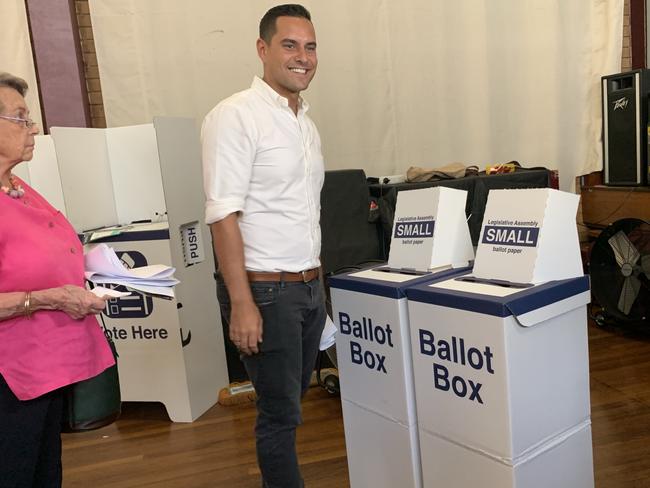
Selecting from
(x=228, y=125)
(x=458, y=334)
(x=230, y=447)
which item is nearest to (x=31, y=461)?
(x=228, y=125)

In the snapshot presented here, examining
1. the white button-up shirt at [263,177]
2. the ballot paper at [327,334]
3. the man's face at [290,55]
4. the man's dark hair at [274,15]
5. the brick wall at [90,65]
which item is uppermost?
the brick wall at [90,65]

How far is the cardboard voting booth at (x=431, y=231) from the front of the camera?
1670mm

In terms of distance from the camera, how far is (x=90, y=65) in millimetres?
3475

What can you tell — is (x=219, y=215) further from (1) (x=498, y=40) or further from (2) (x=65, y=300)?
(1) (x=498, y=40)

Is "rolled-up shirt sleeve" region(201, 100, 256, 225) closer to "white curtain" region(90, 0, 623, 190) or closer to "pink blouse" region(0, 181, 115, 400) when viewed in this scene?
"pink blouse" region(0, 181, 115, 400)

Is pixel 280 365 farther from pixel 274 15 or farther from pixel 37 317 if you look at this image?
pixel 274 15

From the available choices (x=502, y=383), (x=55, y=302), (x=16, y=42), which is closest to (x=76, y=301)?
(x=55, y=302)

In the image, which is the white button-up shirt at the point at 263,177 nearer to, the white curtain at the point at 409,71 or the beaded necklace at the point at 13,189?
the beaded necklace at the point at 13,189

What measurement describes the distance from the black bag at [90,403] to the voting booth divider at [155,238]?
1262 millimetres

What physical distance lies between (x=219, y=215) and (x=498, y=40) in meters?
2.92

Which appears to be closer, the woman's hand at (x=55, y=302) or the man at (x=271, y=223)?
the woman's hand at (x=55, y=302)

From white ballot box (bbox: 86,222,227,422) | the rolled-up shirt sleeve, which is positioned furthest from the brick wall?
the rolled-up shirt sleeve

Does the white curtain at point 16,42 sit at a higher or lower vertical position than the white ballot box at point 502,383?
higher

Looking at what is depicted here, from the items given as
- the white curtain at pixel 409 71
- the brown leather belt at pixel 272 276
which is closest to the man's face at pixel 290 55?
the brown leather belt at pixel 272 276
